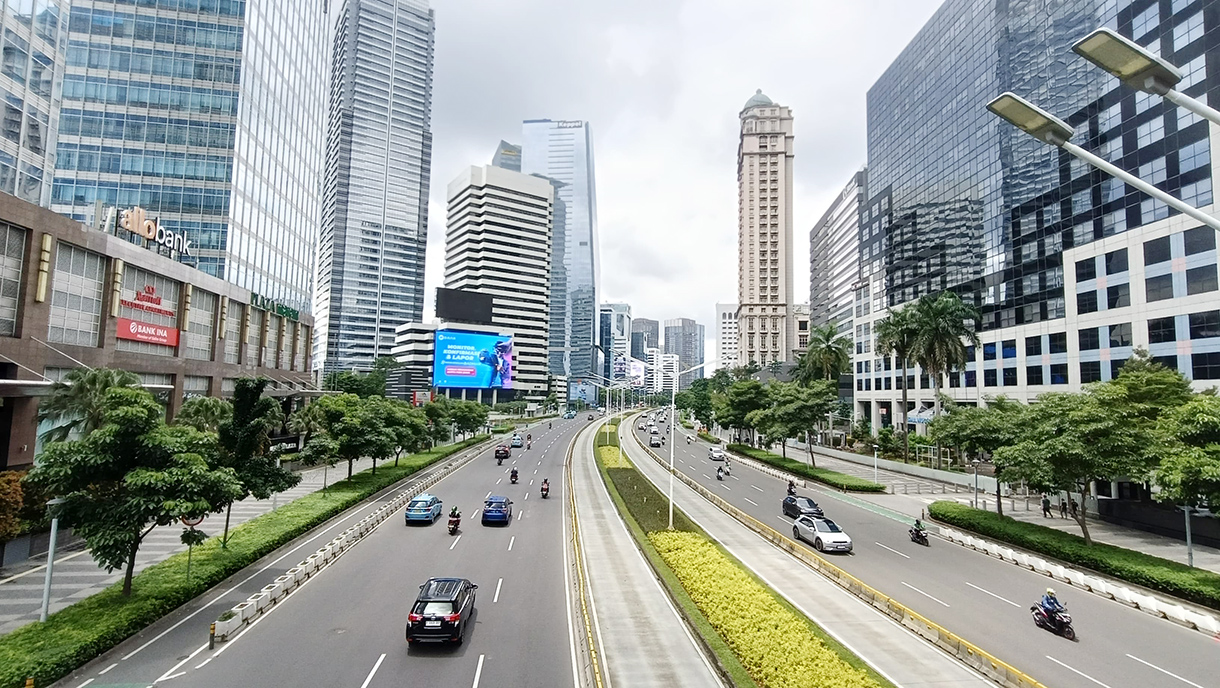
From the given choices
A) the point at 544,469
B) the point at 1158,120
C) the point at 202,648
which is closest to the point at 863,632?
the point at 202,648

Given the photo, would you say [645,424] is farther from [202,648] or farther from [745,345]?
[202,648]

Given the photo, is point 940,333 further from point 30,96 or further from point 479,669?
point 30,96

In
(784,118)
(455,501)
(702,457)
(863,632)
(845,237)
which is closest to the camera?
(863,632)

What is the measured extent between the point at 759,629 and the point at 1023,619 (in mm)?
11240

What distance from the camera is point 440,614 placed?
1817 cm

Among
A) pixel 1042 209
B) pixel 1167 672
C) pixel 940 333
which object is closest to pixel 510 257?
pixel 940 333

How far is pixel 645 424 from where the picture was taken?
143 metres

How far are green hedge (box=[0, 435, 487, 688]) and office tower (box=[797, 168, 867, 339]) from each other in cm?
12442

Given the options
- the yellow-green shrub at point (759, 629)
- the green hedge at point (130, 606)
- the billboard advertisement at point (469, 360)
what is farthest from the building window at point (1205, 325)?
the billboard advertisement at point (469, 360)

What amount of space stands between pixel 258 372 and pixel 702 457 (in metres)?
55.3

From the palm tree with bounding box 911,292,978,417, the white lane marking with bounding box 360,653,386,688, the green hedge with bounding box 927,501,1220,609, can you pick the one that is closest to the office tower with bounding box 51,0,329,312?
the white lane marking with bounding box 360,653,386,688

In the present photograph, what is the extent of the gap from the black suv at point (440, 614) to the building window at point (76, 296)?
3529 centimetres

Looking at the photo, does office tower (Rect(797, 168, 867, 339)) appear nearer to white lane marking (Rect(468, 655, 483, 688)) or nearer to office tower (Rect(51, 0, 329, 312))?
office tower (Rect(51, 0, 329, 312))

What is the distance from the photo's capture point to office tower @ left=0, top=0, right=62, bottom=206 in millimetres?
37562
